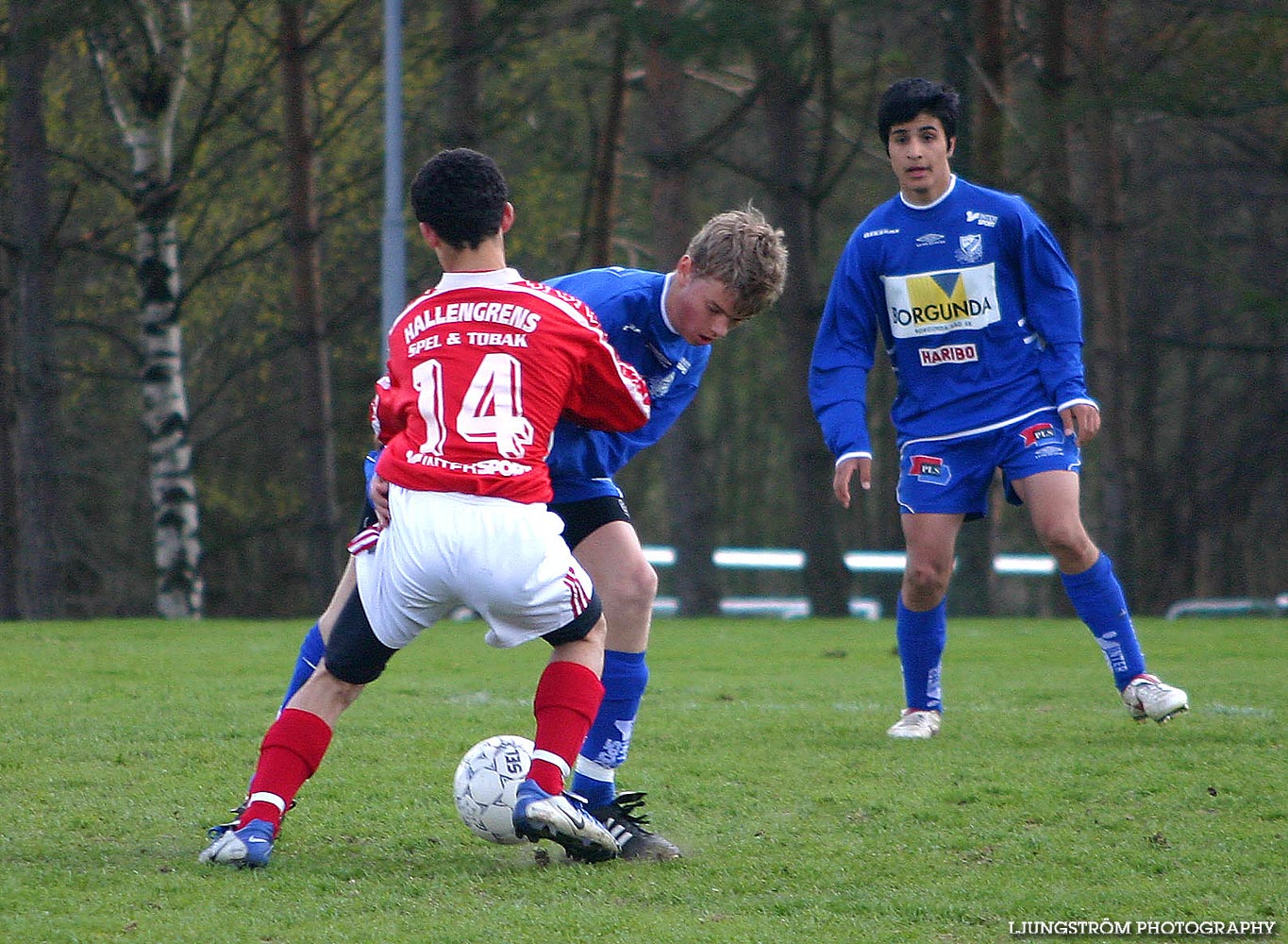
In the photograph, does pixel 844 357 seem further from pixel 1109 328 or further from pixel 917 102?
pixel 1109 328

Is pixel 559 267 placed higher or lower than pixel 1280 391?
higher

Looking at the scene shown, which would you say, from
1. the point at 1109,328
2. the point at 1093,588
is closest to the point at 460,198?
the point at 1093,588

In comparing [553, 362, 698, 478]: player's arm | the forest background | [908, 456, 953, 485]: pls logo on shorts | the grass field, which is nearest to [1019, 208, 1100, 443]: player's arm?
[908, 456, 953, 485]: pls logo on shorts

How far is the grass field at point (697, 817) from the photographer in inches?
134

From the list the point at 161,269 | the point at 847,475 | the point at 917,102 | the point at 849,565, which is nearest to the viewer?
the point at 847,475

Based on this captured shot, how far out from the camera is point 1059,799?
15.3ft

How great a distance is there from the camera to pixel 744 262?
4.14 meters

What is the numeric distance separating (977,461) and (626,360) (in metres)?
1.98

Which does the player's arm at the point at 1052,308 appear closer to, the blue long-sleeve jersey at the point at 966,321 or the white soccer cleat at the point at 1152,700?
the blue long-sleeve jersey at the point at 966,321

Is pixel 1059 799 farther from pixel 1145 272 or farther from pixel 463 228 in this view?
pixel 1145 272

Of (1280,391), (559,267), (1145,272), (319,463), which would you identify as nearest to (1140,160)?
(1145,272)

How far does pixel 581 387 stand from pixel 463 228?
481 millimetres

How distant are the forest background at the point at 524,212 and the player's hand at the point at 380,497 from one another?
468 inches

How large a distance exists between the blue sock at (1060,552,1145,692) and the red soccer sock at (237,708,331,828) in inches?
121
